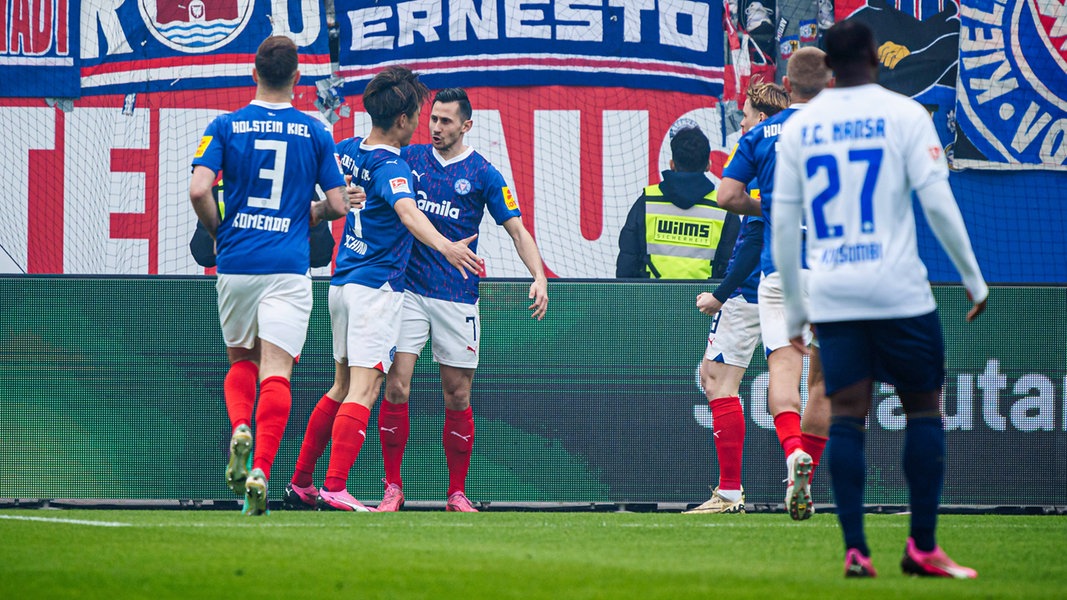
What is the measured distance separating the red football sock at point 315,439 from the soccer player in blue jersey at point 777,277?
2.30 meters

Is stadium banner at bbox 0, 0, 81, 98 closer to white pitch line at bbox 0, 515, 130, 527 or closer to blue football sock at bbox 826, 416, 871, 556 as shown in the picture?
white pitch line at bbox 0, 515, 130, 527

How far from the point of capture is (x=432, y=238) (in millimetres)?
6430

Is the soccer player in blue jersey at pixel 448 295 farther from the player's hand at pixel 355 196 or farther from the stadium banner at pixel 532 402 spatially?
the player's hand at pixel 355 196

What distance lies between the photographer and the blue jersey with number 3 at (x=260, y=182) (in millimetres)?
5824

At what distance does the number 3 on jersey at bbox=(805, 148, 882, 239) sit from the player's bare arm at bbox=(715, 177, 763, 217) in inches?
84.1

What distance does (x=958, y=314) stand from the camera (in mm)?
7867

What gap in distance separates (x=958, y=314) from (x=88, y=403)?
4.96 metres

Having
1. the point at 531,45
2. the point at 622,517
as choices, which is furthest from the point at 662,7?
the point at 622,517

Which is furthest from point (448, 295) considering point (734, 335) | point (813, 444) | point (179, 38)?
point (179, 38)

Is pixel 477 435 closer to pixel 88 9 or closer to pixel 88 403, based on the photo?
pixel 88 403

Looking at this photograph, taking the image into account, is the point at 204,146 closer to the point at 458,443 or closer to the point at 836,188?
the point at 458,443

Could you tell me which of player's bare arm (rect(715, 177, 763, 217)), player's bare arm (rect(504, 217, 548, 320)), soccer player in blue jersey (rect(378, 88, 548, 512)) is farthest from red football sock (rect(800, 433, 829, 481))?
soccer player in blue jersey (rect(378, 88, 548, 512))

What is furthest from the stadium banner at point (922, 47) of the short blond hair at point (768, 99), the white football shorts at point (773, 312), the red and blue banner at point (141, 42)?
the white football shorts at point (773, 312)

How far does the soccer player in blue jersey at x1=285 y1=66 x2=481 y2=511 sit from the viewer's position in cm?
674
